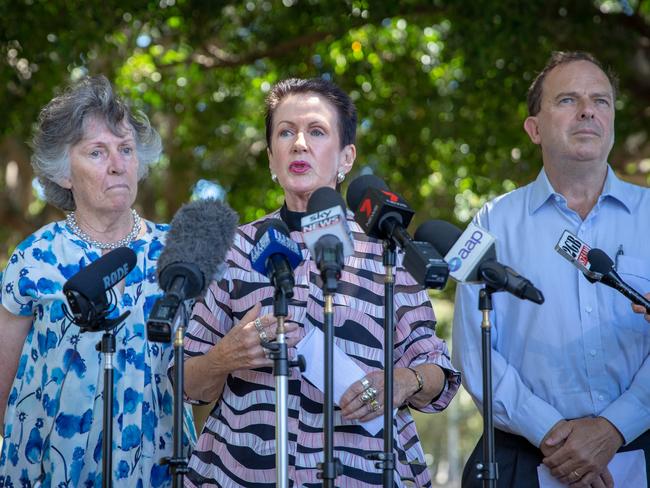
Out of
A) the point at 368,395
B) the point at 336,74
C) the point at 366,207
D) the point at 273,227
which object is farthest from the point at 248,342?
the point at 336,74

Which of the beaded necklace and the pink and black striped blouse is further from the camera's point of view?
the beaded necklace

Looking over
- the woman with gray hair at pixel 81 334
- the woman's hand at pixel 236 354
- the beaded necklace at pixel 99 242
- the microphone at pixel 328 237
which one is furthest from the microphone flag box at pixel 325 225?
the beaded necklace at pixel 99 242

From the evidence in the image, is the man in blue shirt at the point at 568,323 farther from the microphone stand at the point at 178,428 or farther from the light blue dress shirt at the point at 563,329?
the microphone stand at the point at 178,428

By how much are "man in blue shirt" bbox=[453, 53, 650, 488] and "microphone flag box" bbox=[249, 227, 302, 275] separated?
154 centimetres

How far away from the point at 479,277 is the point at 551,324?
1.33 metres

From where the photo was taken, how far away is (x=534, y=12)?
9.58 m

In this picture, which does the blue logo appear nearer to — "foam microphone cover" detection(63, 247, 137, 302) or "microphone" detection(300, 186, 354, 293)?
"microphone" detection(300, 186, 354, 293)

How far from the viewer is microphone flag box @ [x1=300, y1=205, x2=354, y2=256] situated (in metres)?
3.46

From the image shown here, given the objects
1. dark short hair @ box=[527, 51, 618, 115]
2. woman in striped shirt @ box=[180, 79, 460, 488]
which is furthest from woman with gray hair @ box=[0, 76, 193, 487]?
dark short hair @ box=[527, 51, 618, 115]

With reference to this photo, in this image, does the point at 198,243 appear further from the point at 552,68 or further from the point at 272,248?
the point at 552,68

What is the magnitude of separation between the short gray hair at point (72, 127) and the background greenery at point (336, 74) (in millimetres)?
4776

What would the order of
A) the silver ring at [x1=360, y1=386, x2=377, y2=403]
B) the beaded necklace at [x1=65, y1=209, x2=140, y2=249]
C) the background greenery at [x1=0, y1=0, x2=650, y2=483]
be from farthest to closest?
the background greenery at [x1=0, y1=0, x2=650, y2=483], the beaded necklace at [x1=65, y1=209, x2=140, y2=249], the silver ring at [x1=360, y1=386, x2=377, y2=403]

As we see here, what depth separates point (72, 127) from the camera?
471 cm

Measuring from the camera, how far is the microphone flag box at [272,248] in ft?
11.4
